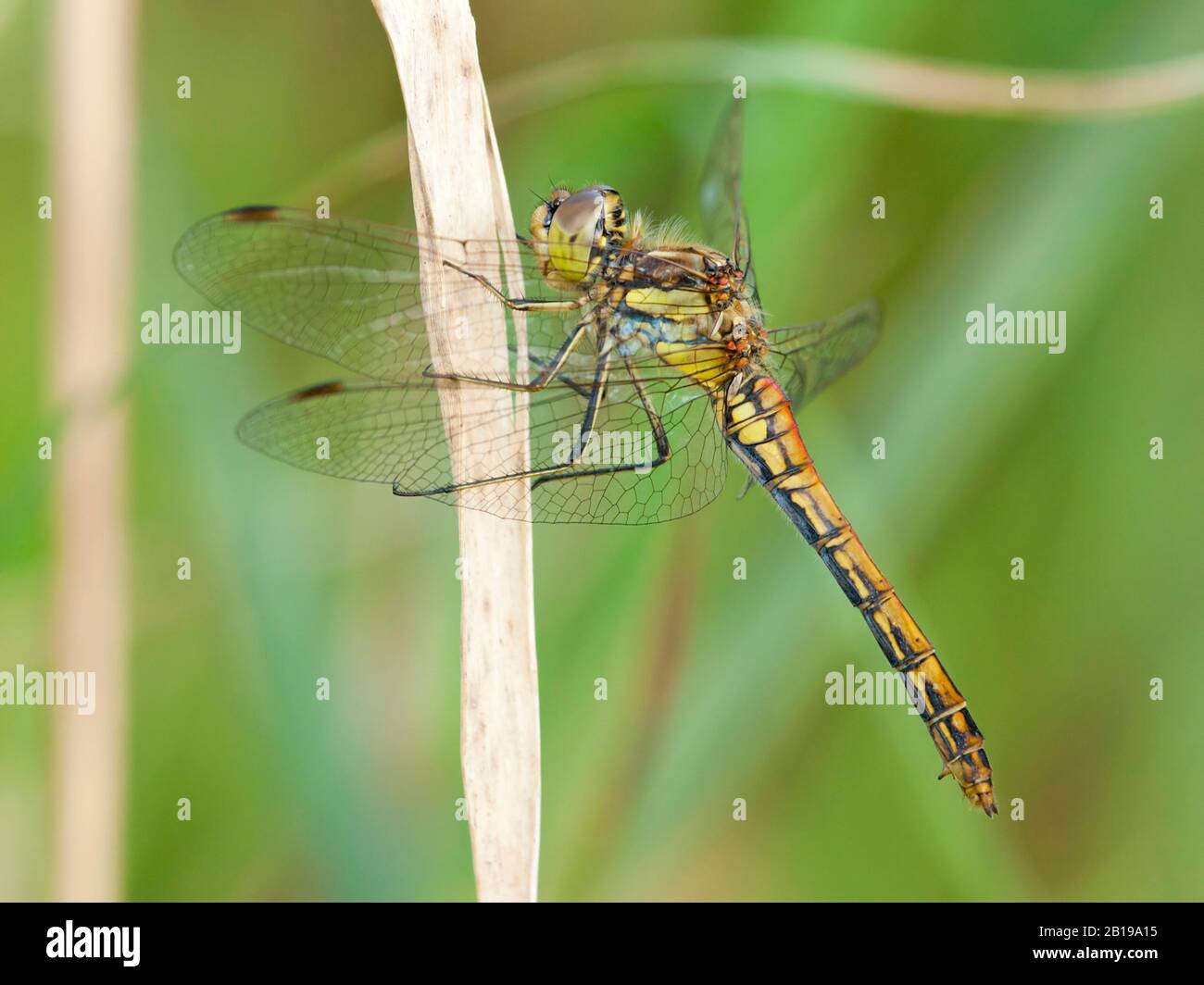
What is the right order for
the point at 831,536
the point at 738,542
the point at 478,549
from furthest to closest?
the point at 738,542, the point at 831,536, the point at 478,549

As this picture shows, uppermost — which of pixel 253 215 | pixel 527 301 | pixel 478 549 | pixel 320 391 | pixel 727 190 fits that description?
pixel 727 190

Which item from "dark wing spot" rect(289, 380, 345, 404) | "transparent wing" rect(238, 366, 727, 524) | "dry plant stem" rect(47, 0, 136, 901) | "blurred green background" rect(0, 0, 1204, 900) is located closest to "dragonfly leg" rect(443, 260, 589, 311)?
"transparent wing" rect(238, 366, 727, 524)

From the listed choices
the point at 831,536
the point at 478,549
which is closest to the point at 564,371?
the point at 478,549

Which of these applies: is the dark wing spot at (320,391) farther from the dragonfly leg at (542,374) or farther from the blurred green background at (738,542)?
the blurred green background at (738,542)

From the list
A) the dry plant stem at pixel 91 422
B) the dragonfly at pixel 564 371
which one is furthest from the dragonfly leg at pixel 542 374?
the dry plant stem at pixel 91 422

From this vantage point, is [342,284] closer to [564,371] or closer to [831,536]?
[564,371]

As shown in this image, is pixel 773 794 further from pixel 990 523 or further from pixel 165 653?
pixel 165 653
